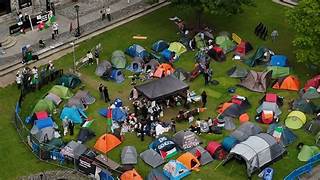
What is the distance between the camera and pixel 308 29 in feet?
162

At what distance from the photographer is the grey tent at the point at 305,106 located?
154ft

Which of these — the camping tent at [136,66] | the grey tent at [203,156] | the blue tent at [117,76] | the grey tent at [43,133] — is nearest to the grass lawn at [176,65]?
the grey tent at [203,156]

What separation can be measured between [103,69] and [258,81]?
45.4 ft

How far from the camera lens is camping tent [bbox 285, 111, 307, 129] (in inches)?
1790

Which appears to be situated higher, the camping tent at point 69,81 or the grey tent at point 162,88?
the grey tent at point 162,88

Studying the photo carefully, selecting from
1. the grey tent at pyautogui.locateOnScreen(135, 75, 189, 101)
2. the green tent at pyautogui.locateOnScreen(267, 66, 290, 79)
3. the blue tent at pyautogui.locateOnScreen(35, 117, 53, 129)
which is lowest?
the blue tent at pyautogui.locateOnScreen(35, 117, 53, 129)

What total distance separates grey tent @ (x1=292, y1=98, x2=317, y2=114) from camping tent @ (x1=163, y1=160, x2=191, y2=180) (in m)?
12.5

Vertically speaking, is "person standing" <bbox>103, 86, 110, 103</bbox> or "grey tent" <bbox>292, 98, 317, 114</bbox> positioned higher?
"grey tent" <bbox>292, 98, 317, 114</bbox>

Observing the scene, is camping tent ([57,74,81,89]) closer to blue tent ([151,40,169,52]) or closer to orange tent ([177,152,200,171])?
blue tent ([151,40,169,52])

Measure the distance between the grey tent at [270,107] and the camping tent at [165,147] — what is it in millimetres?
8740

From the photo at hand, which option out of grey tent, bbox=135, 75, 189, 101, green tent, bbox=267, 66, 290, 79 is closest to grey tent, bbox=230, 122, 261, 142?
grey tent, bbox=135, 75, 189, 101

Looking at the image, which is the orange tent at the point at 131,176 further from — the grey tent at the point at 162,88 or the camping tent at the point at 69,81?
the camping tent at the point at 69,81

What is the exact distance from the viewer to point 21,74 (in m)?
50.1

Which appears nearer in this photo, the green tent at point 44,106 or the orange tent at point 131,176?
the orange tent at point 131,176
